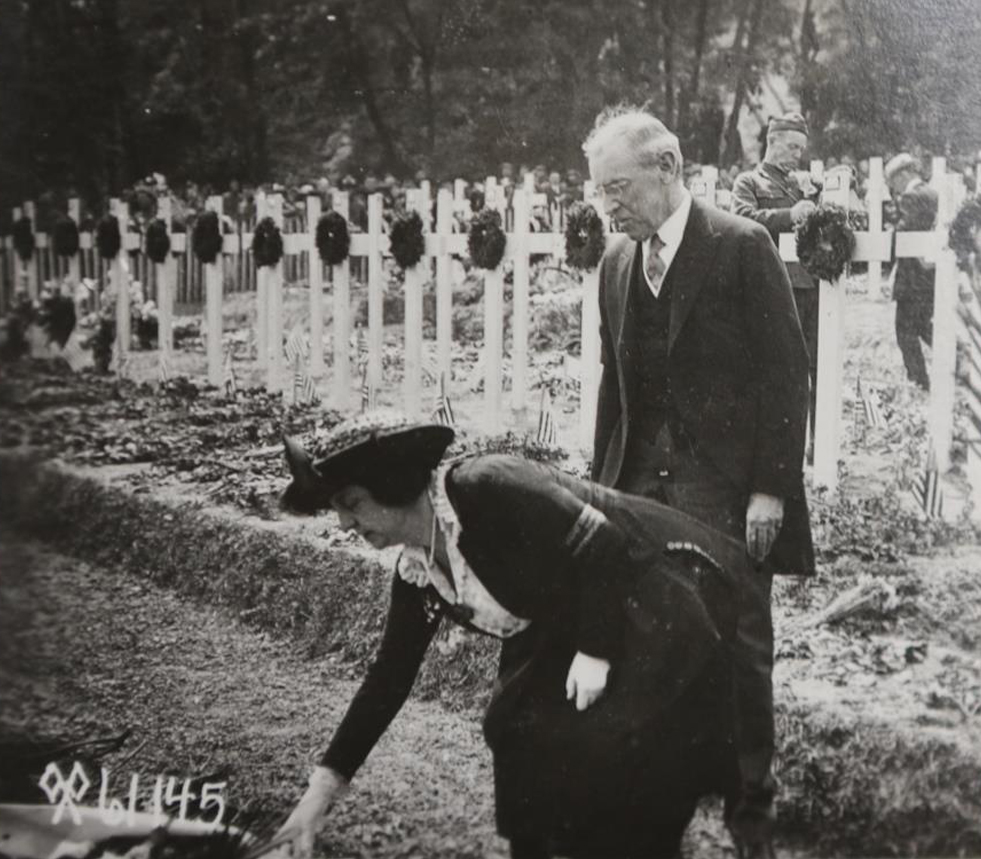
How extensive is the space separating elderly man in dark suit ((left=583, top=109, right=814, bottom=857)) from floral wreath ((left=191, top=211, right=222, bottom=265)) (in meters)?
1.14

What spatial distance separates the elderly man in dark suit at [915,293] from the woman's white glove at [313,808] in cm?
181

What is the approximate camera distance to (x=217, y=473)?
359 centimetres

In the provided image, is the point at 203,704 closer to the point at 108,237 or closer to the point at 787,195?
the point at 108,237

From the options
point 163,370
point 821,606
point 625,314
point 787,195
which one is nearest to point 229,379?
point 163,370

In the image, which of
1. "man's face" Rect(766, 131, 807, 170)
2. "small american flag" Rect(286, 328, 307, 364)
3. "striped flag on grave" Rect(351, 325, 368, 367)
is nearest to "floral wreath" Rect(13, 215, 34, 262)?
"small american flag" Rect(286, 328, 307, 364)

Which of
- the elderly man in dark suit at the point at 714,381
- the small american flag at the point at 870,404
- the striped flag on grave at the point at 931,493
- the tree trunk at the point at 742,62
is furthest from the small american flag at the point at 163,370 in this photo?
the striped flag on grave at the point at 931,493

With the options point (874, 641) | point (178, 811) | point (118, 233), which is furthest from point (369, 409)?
point (874, 641)

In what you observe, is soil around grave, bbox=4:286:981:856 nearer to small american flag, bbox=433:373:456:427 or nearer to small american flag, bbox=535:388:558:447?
small american flag, bbox=535:388:558:447

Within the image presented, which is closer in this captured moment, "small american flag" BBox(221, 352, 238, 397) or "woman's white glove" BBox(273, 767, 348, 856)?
"woman's white glove" BBox(273, 767, 348, 856)

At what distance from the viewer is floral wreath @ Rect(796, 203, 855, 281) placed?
323cm

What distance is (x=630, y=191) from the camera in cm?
315

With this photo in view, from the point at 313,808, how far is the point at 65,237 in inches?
68.2

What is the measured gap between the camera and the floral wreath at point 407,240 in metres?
3.54

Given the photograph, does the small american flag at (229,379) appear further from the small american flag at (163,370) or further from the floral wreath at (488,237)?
the floral wreath at (488,237)
